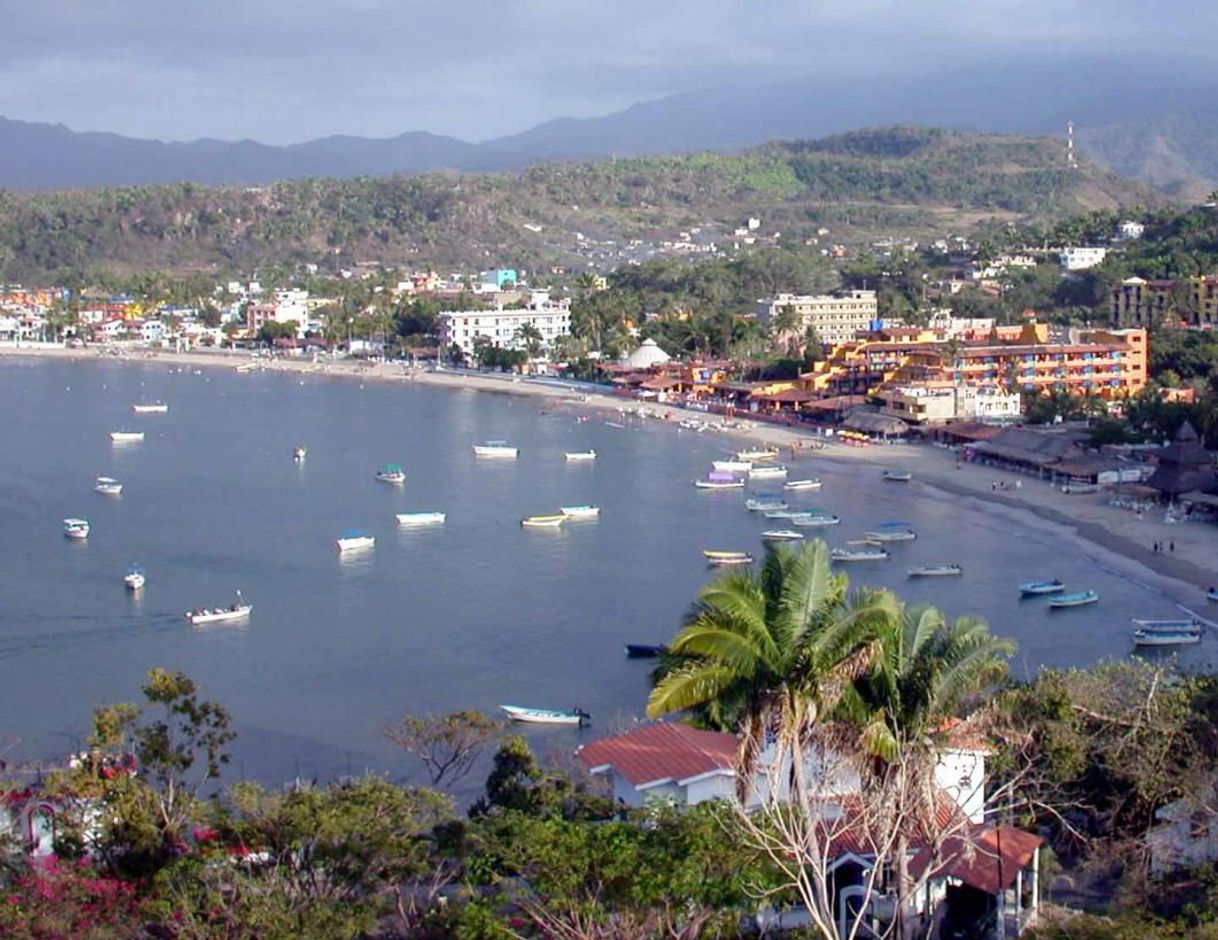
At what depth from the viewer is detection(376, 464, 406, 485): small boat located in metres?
29.4

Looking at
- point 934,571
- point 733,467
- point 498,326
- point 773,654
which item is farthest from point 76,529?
point 498,326

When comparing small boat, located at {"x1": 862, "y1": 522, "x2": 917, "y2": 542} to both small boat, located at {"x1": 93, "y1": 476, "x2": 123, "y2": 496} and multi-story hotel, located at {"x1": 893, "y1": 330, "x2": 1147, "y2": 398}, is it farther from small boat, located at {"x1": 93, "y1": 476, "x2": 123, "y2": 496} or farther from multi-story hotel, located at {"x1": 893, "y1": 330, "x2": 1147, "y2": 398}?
small boat, located at {"x1": 93, "y1": 476, "x2": 123, "y2": 496}

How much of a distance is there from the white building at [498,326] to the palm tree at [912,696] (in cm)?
4432

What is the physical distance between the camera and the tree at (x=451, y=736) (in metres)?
11.0

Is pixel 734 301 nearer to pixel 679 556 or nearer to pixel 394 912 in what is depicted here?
pixel 679 556

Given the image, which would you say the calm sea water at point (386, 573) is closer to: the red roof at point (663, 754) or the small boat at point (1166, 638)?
the small boat at point (1166, 638)

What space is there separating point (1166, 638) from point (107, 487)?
59.3 ft

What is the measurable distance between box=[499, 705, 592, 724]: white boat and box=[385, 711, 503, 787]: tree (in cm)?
270

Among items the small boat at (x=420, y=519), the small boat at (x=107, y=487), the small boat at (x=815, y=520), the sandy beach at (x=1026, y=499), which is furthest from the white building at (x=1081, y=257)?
the small boat at (x=107, y=487)

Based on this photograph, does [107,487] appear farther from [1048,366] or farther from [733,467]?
[1048,366]

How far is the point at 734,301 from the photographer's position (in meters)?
58.0

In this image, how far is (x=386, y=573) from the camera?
21766mm

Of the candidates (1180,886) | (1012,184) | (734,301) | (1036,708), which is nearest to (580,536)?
(1036,708)

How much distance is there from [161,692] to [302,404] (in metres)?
33.8
